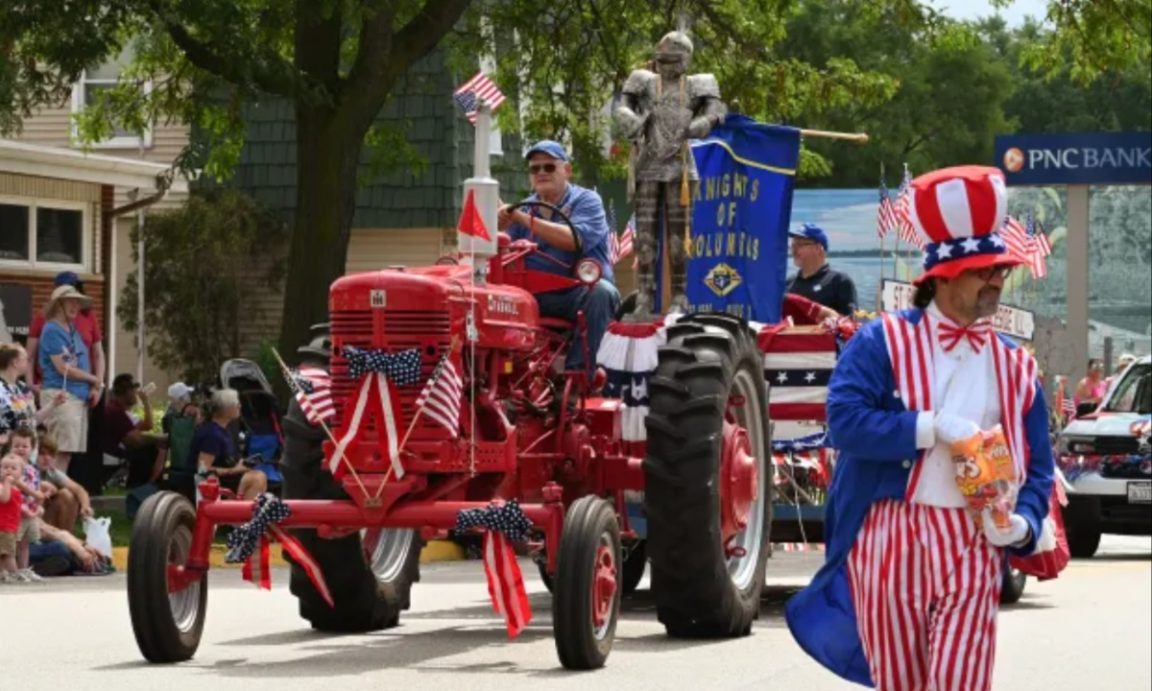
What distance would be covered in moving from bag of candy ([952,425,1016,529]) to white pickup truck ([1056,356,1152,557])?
52.6ft

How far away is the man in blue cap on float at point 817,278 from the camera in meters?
17.2

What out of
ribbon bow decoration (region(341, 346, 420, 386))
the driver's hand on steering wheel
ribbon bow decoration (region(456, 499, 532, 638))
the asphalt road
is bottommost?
the asphalt road

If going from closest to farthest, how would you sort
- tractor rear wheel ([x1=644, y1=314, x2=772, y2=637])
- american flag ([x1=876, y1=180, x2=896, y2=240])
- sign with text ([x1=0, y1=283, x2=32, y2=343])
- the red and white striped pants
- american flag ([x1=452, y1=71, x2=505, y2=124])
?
the red and white striped pants → american flag ([x1=452, y1=71, x2=505, y2=124]) → tractor rear wheel ([x1=644, y1=314, x2=772, y2=637]) → american flag ([x1=876, y1=180, x2=896, y2=240]) → sign with text ([x1=0, y1=283, x2=32, y2=343])

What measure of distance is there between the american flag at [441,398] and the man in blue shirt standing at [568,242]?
61.8 inches

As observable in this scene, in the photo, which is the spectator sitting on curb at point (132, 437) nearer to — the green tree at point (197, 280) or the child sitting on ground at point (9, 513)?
the child sitting on ground at point (9, 513)

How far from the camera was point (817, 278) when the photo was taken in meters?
17.3

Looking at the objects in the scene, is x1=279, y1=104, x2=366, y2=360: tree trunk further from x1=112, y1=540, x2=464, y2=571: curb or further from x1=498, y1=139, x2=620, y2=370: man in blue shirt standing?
x1=498, y1=139, x2=620, y2=370: man in blue shirt standing

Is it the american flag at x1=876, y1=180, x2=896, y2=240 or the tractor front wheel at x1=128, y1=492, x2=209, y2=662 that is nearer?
the tractor front wheel at x1=128, y1=492, x2=209, y2=662

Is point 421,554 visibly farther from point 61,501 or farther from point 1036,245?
point 1036,245

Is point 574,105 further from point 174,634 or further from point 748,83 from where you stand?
point 174,634

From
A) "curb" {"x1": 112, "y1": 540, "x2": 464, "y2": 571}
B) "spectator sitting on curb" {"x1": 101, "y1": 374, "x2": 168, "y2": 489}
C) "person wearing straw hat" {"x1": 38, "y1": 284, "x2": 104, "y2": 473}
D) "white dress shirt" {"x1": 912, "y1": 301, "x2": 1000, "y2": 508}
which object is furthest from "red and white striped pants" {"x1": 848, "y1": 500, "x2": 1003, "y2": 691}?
"spectator sitting on curb" {"x1": 101, "y1": 374, "x2": 168, "y2": 489}

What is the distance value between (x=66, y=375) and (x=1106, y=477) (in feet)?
28.3

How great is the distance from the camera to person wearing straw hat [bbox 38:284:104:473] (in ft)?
69.8

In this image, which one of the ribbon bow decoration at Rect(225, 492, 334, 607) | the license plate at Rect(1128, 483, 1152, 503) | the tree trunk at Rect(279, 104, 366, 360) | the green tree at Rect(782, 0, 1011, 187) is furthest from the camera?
the green tree at Rect(782, 0, 1011, 187)
